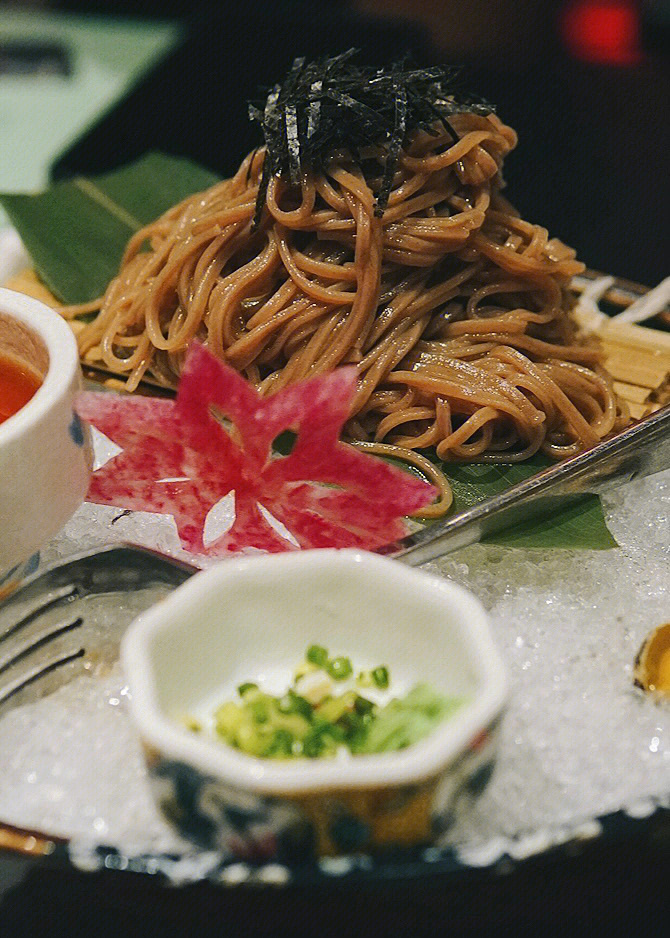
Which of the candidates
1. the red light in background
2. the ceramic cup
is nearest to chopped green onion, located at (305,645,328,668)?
the ceramic cup

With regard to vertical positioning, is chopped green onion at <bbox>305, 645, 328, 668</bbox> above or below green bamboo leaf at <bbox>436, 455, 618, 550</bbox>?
above

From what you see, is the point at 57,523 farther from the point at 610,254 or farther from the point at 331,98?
the point at 610,254

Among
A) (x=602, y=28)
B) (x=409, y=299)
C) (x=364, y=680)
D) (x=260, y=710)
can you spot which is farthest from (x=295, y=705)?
(x=602, y=28)

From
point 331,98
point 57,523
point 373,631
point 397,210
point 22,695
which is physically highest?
point 331,98

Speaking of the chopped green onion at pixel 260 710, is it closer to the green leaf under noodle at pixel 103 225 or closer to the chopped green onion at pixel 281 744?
the chopped green onion at pixel 281 744

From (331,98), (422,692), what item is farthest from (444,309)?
(422,692)

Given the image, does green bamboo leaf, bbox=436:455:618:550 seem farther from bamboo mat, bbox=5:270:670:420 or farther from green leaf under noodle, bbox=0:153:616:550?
bamboo mat, bbox=5:270:670:420

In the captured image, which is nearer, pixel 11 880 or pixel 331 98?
pixel 11 880
